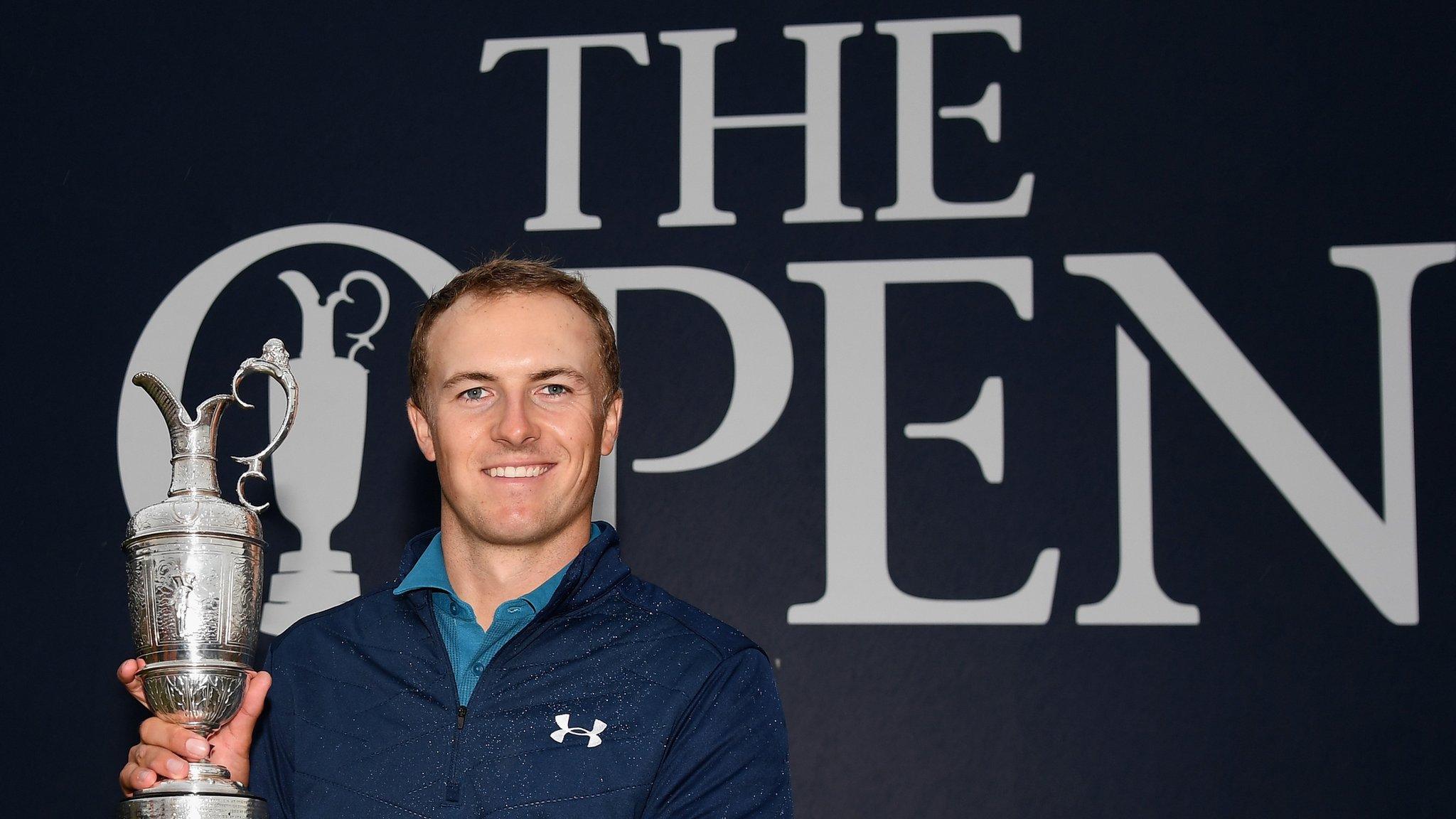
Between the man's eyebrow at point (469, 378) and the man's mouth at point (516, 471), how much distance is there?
11cm

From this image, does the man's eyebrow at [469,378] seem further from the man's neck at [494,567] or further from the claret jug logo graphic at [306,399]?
the claret jug logo graphic at [306,399]

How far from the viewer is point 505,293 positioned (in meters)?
1.94

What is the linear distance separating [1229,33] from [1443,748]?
1290mm

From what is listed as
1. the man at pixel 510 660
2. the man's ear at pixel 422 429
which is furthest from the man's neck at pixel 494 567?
the man's ear at pixel 422 429

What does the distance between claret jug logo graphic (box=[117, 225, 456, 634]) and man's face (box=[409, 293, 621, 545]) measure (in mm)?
1042

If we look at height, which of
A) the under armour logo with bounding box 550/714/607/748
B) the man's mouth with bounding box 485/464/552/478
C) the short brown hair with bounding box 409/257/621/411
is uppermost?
the short brown hair with bounding box 409/257/621/411

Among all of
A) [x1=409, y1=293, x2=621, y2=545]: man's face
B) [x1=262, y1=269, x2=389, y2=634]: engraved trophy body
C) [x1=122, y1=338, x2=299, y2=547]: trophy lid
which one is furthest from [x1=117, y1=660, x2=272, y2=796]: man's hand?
[x1=262, y1=269, x2=389, y2=634]: engraved trophy body

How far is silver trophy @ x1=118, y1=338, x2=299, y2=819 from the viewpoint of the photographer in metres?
1.70

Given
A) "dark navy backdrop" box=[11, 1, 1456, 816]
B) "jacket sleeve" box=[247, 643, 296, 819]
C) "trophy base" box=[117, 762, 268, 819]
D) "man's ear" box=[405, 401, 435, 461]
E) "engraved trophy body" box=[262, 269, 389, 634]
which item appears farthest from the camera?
"engraved trophy body" box=[262, 269, 389, 634]

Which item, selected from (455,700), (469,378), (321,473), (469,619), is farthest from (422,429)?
(321,473)

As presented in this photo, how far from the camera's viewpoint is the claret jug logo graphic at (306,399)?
9.55 ft

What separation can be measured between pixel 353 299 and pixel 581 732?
4.80ft

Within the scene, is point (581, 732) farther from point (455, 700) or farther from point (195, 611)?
point (195, 611)

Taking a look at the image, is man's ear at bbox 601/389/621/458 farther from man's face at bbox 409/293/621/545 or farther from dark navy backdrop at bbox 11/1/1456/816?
dark navy backdrop at bbox 11/1/1456/816
